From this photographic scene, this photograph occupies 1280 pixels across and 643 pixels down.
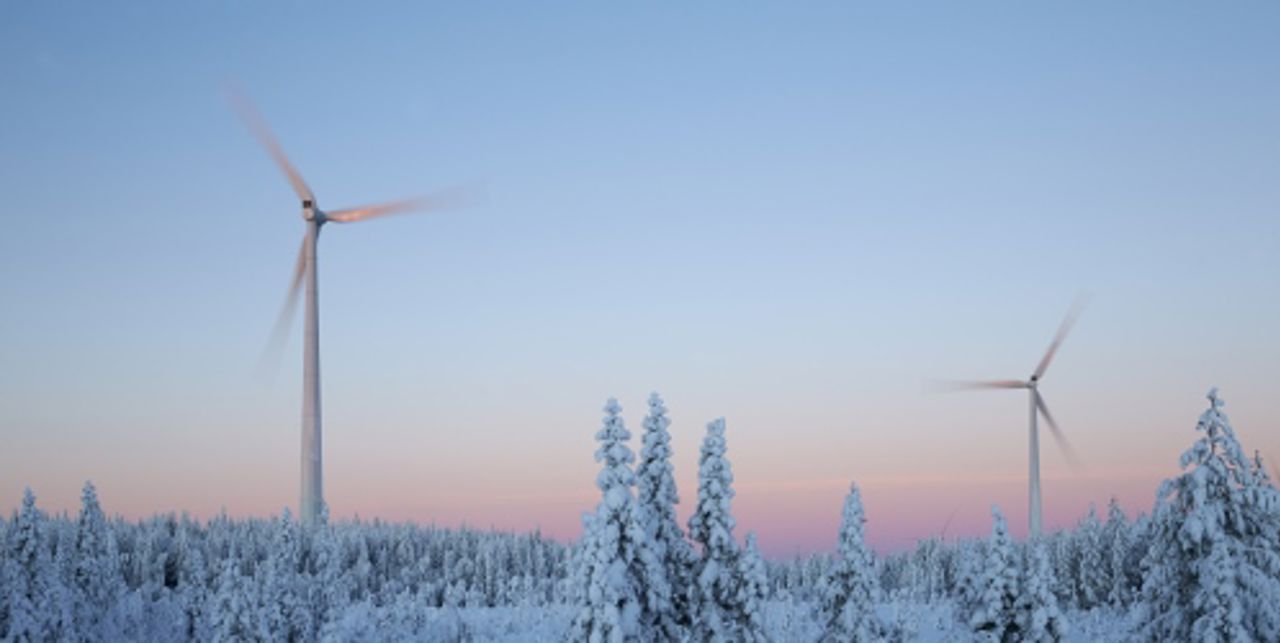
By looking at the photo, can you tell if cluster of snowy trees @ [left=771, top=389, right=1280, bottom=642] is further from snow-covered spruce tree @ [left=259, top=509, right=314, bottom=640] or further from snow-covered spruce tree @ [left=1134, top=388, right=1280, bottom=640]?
snow-covered spruce tree @ [left=259, top=509, right=314, bottom=640]

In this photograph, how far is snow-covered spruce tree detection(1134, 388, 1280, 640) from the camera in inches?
1543

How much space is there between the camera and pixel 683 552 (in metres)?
41.9

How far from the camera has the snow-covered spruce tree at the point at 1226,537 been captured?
39188mm

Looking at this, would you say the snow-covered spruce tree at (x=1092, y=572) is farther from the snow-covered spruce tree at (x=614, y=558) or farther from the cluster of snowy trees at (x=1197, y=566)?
the snow-covered spruce tree at (x=614, y=558)

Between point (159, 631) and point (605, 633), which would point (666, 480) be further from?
point (159, 631)

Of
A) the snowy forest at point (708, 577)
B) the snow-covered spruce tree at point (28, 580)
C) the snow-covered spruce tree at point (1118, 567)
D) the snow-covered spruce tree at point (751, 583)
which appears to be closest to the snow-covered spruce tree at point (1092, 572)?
the snow-covered spruce tree at point (1118, 567)

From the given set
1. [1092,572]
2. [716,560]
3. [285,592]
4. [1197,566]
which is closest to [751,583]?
[716,560]

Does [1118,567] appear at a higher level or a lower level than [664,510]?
lower

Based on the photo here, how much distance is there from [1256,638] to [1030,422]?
83.0m

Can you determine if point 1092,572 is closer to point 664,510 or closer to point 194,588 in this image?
point 194,588

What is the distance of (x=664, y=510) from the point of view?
41656mm

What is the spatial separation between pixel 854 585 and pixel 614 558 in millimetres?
17207

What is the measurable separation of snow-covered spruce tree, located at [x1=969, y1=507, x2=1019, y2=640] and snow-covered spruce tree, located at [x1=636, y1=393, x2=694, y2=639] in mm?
11892

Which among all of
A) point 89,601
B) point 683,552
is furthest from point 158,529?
point 683,552
